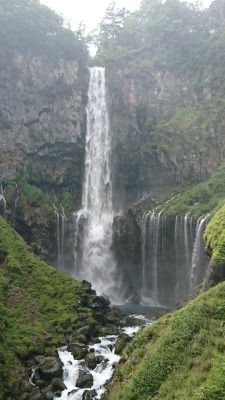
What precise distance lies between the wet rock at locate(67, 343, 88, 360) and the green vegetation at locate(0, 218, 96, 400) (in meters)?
0.82

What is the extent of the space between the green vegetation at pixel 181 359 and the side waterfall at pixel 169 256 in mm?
17668

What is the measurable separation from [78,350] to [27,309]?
4.93 metres

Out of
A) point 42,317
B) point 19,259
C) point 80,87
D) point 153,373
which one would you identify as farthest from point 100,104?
point 153,373

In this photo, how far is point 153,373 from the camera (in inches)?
484

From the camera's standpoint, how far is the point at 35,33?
4756cm

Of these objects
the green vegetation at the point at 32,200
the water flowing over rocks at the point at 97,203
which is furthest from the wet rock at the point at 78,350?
the green vegetation at the point at 32,200

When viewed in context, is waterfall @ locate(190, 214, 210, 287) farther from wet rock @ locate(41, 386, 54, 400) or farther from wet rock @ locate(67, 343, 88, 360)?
wet rock @ locate(41, 386, 54, 400)

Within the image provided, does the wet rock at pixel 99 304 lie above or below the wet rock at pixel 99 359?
above

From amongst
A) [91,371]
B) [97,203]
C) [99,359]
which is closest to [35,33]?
[97,203]

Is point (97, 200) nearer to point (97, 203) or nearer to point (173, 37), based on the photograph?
point (97, 203)

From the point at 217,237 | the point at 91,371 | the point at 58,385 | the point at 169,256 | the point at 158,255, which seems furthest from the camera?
the point at 158,255

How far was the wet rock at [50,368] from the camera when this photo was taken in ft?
54.7

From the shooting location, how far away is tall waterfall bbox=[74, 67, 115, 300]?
39.2 m

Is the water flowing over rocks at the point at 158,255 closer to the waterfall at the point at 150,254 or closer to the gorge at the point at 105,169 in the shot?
the waterfall at the point at 150,254
